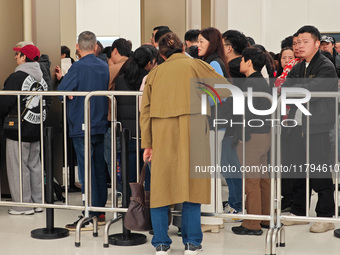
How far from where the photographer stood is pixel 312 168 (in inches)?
192

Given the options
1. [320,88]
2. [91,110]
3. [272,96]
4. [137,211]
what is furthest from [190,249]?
[320,88]

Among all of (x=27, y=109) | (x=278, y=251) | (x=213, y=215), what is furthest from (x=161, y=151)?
(x=27, y=109)

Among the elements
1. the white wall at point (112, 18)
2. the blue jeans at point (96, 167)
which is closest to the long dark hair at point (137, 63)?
the blue jeans at point (96, 167)

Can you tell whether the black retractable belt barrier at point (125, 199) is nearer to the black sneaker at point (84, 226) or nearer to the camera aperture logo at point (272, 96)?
the black sneaker at point (84, 226)

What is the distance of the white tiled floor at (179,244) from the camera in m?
4.43

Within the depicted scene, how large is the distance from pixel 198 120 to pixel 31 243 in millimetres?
1711

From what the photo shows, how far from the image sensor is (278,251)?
14.6ft

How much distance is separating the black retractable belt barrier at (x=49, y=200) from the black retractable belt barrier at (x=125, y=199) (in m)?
0.48

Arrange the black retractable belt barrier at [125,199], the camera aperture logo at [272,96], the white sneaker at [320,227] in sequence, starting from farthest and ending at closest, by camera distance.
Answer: the white sneaker at [320,227]
the black retractable belt barrier at [125,199]
the camera aperture logo at [272,96]

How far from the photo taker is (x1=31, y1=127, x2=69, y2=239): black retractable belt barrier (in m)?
4.81

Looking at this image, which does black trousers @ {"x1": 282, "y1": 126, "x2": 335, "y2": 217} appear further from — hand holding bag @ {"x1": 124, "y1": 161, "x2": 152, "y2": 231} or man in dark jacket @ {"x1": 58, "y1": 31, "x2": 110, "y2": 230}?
man in dark jacket @ {"x1": 58, "y1": 31, "x2": 110, "y2": 230}

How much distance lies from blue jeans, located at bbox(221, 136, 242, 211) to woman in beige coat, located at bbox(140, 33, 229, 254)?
0.83 m

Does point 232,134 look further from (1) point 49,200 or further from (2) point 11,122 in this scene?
(2) point 11,122

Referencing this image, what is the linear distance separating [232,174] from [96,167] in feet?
3.88
